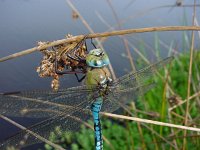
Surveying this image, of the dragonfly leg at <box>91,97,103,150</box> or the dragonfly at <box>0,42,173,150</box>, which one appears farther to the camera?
the dragonfly leg at <box>91,97,103,150</box>

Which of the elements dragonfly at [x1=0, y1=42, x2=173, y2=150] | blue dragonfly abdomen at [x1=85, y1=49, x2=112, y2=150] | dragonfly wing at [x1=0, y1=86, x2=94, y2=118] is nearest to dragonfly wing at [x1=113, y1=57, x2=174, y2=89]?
dragonfly at [x1=0, y1=42, x2=173, y2=150]

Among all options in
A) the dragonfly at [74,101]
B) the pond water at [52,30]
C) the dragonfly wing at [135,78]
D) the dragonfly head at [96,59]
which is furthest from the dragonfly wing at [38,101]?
the pond water at [52,30]

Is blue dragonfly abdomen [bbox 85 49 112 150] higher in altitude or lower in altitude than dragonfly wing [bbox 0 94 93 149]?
higher

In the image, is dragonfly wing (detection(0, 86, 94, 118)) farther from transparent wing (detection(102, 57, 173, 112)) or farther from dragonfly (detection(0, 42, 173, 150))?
transparent wing (detection(102, 57, 173, 112))

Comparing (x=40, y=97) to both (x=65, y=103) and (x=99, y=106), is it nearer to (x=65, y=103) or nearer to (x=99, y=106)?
(x=65, y=103)

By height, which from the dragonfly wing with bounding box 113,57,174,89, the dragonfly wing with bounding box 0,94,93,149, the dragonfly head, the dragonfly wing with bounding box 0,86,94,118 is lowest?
the dragonfly wing with bounding box 0,94,93,149

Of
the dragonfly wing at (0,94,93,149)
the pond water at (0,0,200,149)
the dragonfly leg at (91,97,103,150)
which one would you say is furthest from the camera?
the pond water at (0,0,200,149)

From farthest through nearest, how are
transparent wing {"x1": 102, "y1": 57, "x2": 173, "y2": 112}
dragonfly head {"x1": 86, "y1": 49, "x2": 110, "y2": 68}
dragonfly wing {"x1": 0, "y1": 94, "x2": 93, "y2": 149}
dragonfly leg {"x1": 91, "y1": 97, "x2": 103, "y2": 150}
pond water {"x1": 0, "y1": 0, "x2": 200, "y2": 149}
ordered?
pond water {"x1": 0, "y1": 0, "x2": 200, "y2": 149} < transparent wing {"x1": 102, "y1": 57, "x2": 173, "y2": 112} < dragonfly leg {"x1": 91, "y1": 97, "x2": 103, "y2": 150} < dragonfly head {"x1": 86, "y1": 49, "x2": 110, "y2": 68} < dragonfly wing {"x1": 0, "y1": 94, "x2": 93, "y2": 149}

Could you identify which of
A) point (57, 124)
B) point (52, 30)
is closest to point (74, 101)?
point (57, 124)
